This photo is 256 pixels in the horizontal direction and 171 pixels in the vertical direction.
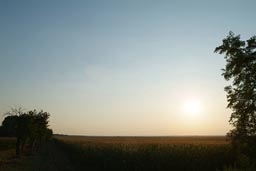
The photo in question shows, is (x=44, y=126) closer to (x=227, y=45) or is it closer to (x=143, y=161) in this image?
(x=143, y=161)

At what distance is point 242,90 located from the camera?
27688 mm

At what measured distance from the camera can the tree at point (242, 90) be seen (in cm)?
2697

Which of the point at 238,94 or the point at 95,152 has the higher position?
the point at 238,94

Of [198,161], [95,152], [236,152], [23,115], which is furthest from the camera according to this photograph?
[23,115]

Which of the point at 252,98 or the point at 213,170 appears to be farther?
the point at 213,170

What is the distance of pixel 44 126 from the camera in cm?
9238

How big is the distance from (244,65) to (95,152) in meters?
17.5

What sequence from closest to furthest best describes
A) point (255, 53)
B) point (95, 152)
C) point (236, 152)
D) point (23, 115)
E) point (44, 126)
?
point (255, 53), point (236, 152), point (95, 152), point (23, 115), point (44, 126)

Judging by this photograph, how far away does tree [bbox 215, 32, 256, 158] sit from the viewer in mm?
26969

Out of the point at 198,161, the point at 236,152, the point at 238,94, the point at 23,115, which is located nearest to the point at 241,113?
the point at 238,94

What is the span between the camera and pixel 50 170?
111 feet

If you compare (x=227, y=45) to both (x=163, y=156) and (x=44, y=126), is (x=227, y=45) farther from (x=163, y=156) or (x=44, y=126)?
(x=44, y=126)

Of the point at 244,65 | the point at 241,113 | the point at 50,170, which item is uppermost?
the point at 244,65

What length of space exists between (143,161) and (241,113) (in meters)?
9.15
